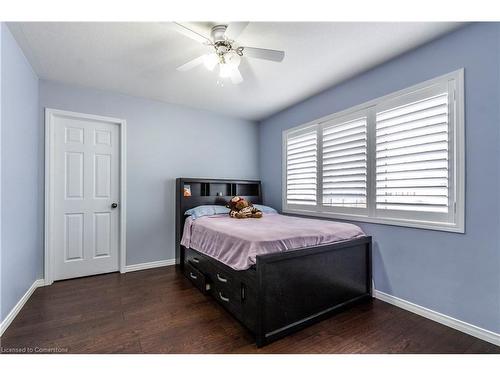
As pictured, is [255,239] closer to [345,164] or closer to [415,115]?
[345,164]

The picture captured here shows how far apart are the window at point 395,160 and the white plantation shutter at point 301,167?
0.02 m

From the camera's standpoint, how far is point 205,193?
12.1ft

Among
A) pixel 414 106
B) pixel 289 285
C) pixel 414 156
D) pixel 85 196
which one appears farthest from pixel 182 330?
pixel 414 106

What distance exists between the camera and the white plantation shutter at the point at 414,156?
194 cm

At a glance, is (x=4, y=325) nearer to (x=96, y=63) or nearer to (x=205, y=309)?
(x=205, y=309)

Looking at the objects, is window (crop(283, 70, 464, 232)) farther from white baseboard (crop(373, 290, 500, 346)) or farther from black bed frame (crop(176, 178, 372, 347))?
white baseboard (crop(373, 290, 500, 346))

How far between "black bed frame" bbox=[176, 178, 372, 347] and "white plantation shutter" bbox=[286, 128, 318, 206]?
1.16 m

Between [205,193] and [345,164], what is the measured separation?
6.89 feet

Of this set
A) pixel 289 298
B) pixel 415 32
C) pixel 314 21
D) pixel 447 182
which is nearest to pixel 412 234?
pixel 447 182

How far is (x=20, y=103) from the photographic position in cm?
217

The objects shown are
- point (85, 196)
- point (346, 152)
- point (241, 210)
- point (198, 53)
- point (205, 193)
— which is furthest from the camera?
point (205, 193)

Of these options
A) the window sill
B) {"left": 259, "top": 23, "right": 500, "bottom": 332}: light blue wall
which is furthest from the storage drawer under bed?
{"left": 259, "top": 23, "right": 500, "bottom": 332}: light blue wall
